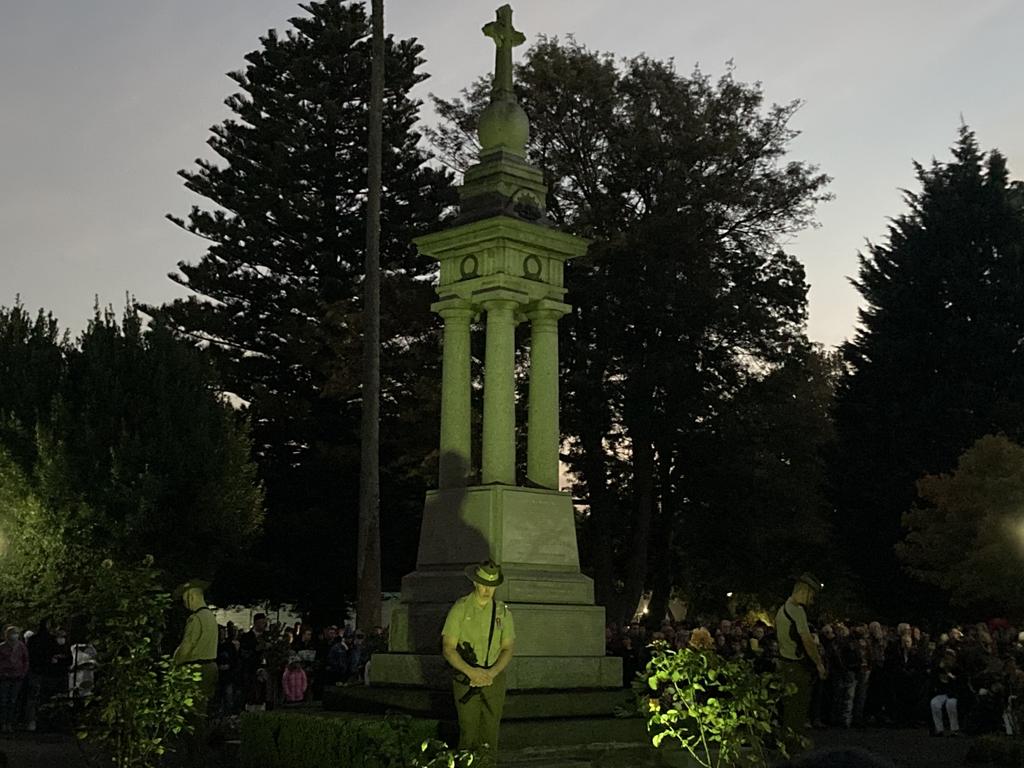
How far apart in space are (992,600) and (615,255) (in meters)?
11.1

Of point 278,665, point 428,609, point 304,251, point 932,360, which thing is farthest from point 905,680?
point 304,251

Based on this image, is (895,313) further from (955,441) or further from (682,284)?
(682,284)

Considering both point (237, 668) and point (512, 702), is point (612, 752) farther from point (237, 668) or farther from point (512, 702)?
point (237, 668)

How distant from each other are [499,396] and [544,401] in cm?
63

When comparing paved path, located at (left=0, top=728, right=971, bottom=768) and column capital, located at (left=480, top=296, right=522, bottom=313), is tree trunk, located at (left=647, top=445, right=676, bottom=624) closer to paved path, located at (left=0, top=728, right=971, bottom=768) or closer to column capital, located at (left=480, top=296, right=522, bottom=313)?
paved path, located at (left=0, top=728, right=971, bottom=768)

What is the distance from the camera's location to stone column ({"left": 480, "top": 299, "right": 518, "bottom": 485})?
12.5 m

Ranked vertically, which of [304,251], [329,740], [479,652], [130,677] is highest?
[304,251]

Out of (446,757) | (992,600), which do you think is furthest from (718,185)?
(446,757)

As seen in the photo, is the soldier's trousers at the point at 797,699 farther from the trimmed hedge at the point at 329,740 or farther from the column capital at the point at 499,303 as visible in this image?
the column capital at the point at 499,303

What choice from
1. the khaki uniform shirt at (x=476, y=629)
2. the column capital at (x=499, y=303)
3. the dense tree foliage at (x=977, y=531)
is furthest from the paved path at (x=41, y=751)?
the dense tree foliage at (x=977, y=531)

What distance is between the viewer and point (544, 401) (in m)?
13.1

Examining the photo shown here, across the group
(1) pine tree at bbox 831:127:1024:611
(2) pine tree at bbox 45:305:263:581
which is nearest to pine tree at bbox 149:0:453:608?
(2) pine tree at bbox 45:305:263:581

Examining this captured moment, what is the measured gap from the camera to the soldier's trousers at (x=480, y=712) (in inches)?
368

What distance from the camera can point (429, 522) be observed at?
1288 centimetres
